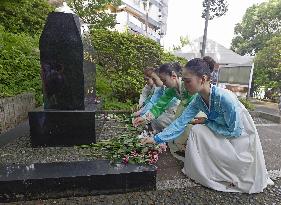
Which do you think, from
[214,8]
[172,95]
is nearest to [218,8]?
[214,8]

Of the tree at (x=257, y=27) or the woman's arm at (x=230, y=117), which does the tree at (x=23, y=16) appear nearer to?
the woman's arm at (x=230, y=117)

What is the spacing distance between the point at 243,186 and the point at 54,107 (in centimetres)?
301

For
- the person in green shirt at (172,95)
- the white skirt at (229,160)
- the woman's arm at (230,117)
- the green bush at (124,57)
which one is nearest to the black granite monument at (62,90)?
the person in green shirt at (172,95)

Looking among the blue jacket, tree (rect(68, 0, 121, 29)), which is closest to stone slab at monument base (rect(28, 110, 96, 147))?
the blue jacket

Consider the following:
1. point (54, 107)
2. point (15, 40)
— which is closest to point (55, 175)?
point (54, 107)

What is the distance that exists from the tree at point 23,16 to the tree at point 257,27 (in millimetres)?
20834

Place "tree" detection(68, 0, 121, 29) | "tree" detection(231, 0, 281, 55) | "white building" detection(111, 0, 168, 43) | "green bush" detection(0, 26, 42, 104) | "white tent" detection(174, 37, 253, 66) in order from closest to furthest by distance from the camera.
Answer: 1. "green bush" detection(0, 26, 42, 104)
2. "tree" detection(68, 0, 121, 29)
3. "white tent" detection(174, 37, 253, 66)
4. "tree" detection(231, 0, 281, 55)
5. "white building" detection(111, 0, 168, 43)

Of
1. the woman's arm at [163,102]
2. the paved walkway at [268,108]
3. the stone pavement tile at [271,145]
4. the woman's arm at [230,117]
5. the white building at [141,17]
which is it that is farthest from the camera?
the white building at [141,17]

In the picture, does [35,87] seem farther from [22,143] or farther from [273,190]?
[273,190]

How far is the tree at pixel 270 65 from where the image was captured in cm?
1780

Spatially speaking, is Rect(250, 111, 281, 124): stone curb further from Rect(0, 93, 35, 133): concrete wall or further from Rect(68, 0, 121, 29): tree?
Rect(68, 0, 121, 29): tree

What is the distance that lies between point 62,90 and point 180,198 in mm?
2539

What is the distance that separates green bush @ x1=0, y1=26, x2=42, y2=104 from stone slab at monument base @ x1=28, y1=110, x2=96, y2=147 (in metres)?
3.18

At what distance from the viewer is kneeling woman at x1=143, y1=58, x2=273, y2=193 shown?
3.03 m
